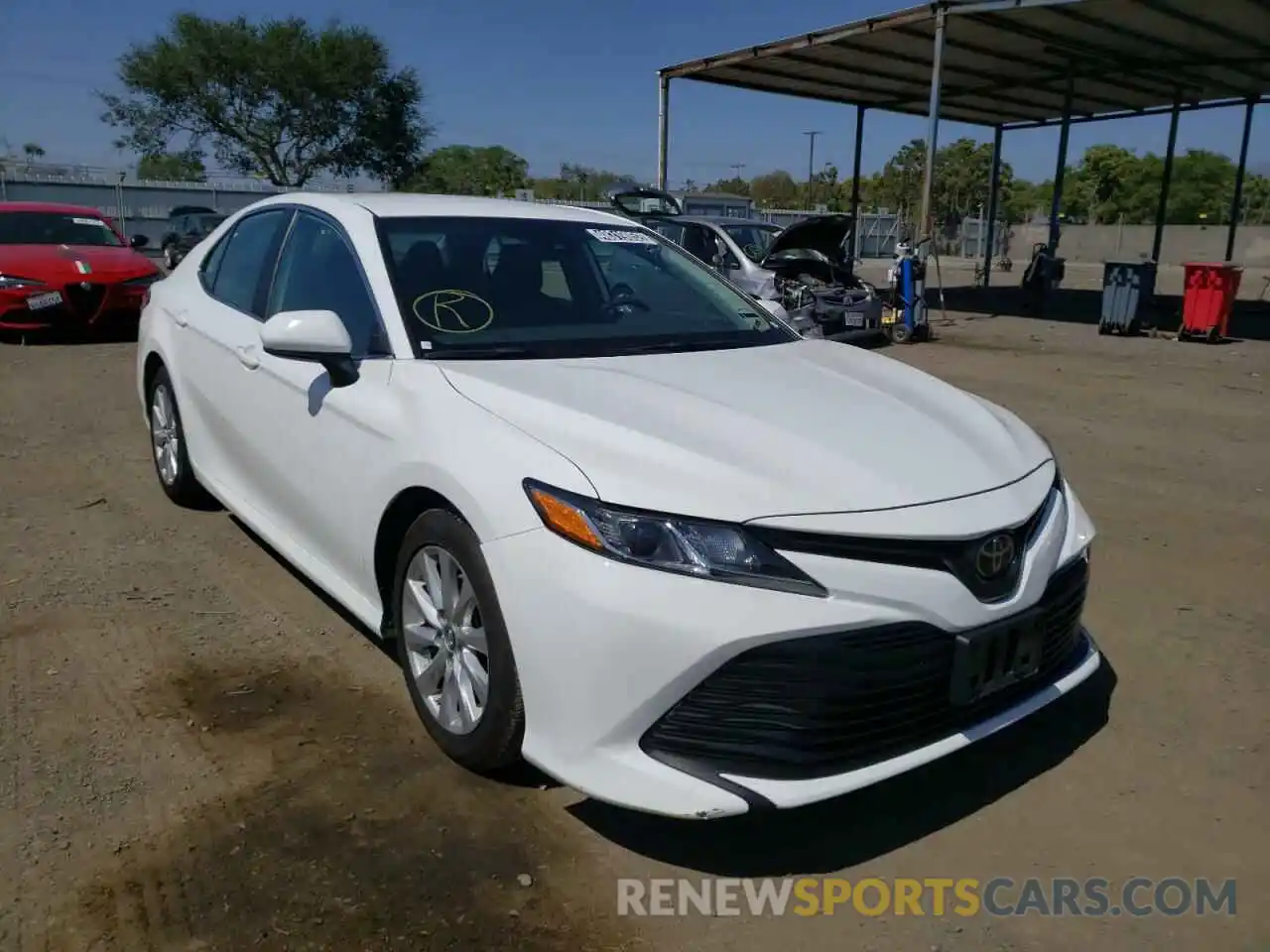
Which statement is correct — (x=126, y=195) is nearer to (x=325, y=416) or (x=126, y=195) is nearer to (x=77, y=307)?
(x=77, y=307)

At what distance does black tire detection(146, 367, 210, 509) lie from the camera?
485 centimetres

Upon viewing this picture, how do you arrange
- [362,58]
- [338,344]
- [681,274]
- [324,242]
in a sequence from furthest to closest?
[362,58]
[681,274]
[324,242]
[338,344]

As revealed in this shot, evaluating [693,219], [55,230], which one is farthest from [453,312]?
[693,219]

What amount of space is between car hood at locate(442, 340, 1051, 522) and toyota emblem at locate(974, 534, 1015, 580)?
142mm

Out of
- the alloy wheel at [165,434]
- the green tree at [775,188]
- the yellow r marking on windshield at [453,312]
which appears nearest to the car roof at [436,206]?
the yellow r marking on windshield at [453,312]

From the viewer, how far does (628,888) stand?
7.88 feet

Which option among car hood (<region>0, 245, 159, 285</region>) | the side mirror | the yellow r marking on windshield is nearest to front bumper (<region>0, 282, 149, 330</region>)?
car hood (<region>0, 245, 159, 285</region>)

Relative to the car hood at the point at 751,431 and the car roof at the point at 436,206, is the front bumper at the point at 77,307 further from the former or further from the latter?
the car hood at the point at 751,431

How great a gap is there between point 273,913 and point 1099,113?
25624 millimetres

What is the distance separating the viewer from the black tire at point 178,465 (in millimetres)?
4848

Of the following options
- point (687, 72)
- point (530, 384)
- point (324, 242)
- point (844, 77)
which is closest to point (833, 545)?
point (530, 384)

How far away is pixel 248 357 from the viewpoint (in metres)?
3.87

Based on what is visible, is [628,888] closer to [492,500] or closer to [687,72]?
[492,500]

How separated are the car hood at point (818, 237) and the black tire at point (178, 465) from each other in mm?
9284
